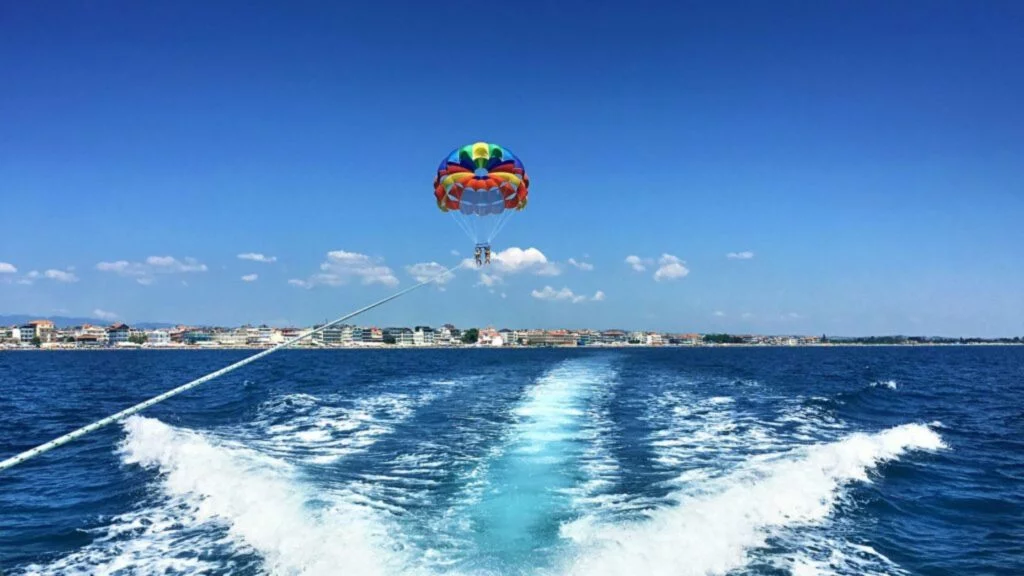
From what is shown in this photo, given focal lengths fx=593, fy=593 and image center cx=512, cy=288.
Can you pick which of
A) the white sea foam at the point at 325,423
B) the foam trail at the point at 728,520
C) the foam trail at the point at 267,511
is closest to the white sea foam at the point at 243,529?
the foam trail at the point at 267,511

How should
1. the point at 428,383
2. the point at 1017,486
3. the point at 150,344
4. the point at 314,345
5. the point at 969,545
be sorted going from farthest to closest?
the point at 314,345
the point at 150,344
the point at 428,383
the point at 1017,486
the point at 969,545

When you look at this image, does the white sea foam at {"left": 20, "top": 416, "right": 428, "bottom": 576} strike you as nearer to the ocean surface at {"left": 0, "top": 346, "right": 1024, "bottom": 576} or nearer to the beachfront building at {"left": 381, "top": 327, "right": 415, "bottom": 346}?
the ocean surface at {"left": 0, "top": 346, "right": 1024, "bottom": 576}

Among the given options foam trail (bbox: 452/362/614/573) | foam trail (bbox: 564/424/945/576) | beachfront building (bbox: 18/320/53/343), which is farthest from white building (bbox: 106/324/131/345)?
foam trail (bbox: 564/424/945/576)

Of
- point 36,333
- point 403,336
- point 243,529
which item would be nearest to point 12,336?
point 36,333

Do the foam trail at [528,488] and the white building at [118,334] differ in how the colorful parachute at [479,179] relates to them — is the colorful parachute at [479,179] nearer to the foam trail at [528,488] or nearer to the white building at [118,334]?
the foam trail at [528,488]

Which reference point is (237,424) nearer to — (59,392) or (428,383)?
(428,383)

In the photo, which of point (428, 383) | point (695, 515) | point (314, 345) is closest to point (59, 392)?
point (428, 383)

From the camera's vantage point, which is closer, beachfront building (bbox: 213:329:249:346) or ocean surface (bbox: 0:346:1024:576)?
ocean surface (bbox: 0:346:1024:576)
